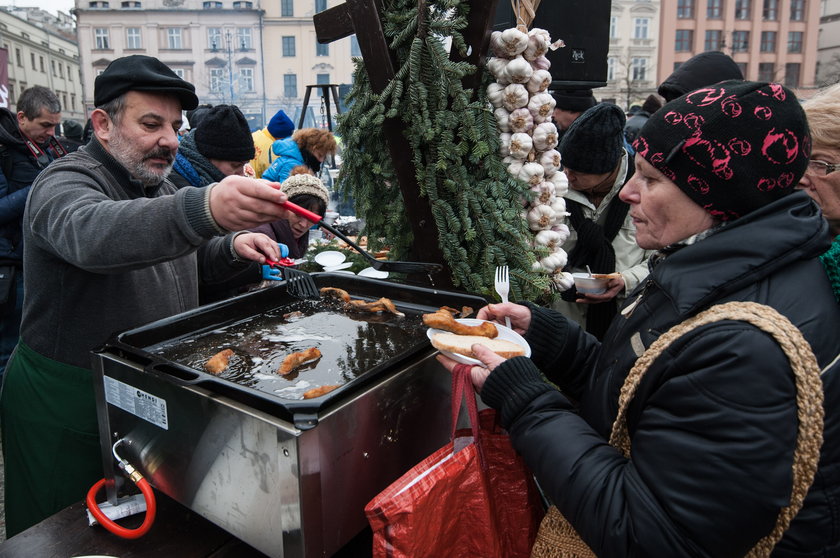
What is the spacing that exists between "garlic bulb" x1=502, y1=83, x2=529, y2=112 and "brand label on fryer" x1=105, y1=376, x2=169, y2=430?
1.69m

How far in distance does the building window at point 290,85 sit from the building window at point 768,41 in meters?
39.2

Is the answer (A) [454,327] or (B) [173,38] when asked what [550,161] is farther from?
(B) [173,38]

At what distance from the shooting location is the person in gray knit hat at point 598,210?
2.58 meters

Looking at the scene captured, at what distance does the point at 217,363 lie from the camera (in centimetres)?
125

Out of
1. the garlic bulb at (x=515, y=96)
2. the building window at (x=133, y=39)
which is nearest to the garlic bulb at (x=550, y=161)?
the garlic bulb at (x=515, y=96)

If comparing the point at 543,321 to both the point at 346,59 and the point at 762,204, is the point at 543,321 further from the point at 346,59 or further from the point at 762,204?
the point at 346,59

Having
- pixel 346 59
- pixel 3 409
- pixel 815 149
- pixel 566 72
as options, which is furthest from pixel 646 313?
pixel 346 59

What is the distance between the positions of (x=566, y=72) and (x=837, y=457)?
3.23 m

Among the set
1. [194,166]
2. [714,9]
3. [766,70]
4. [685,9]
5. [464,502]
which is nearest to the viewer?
[464,502]

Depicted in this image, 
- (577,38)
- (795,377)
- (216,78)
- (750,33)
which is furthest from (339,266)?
(750,33)

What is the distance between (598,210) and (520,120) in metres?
0.86

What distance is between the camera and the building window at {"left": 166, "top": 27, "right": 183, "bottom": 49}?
40781 mm

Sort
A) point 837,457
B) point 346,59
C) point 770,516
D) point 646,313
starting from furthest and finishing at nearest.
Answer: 1. point 346,59
2. point 646,313
3. point 837,457
4. point 770,516

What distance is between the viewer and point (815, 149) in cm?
159
